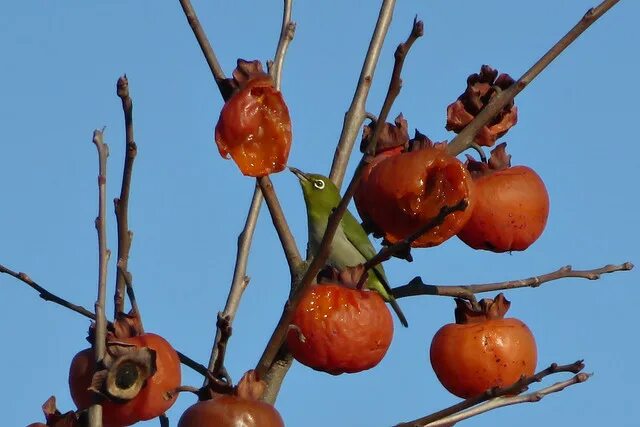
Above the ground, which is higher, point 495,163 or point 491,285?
point 495,163

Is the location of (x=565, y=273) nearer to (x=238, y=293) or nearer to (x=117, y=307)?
(x=238, y=293)

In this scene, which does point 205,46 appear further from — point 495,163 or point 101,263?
point 495,163

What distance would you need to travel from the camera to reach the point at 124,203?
9.54ft

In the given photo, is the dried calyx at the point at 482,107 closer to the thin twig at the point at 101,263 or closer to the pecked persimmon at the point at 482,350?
the pecked persimmon at the point at 482,350

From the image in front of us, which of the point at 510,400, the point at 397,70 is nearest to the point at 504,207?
the point at 510,400

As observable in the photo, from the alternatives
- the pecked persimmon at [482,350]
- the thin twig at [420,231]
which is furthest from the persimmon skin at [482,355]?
the thin twig at [420,231]

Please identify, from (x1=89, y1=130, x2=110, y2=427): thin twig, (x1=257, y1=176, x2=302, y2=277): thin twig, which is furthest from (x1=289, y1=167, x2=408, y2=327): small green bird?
(x1=89, y1=130, x2=110, y2=427): thin twig

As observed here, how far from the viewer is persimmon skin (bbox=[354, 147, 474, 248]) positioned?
132 inches

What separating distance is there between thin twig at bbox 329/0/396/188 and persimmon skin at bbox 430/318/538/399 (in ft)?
2.48

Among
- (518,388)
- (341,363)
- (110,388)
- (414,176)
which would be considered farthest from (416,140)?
(110,388)

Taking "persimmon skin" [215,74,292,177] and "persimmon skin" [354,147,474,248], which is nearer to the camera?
"persimmon skin" [215,74,292,177]

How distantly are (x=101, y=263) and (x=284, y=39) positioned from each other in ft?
6.06

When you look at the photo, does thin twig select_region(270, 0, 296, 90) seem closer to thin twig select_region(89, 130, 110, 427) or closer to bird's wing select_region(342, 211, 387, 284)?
thin twig select_region(89, 130, 110, 427)

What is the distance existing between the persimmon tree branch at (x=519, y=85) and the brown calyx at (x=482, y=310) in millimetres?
507
